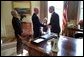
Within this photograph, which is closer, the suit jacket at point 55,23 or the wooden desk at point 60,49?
the wooden desk at point 60,49

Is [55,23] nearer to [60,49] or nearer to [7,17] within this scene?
[60,49]

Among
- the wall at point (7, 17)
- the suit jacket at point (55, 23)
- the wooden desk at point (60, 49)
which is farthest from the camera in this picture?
the wall at point (7, 17)

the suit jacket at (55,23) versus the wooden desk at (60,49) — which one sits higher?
the suit jacket at (55,23)

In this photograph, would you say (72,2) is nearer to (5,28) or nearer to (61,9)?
(61,9)

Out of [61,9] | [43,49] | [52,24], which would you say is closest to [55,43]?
[43,49]

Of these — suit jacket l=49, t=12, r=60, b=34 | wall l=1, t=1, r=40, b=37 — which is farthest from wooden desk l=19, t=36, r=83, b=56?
wall l=1, t=1, r=40, b=37

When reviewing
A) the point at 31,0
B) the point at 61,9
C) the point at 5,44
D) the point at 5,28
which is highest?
the point at 31,0

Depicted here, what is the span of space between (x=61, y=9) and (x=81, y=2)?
2.85ft

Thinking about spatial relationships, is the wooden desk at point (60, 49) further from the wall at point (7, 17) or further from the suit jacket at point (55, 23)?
the wall at point (7, 17)

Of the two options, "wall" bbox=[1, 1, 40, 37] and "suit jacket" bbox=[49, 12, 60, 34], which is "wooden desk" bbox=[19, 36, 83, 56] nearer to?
"suit jacket" bbox=[49, 12, 60, 34]

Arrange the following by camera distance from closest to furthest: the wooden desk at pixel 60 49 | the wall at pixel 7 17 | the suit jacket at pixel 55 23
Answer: the wooden desk at pixel 60 49, the suit jacket at pixel 55 23, the wall at pixel 7 17

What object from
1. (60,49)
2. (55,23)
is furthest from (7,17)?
(60,49)

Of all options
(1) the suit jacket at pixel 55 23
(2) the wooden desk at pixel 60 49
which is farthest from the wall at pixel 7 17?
(2) the wooden desk at pixel 60 49

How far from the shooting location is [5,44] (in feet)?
16.9
